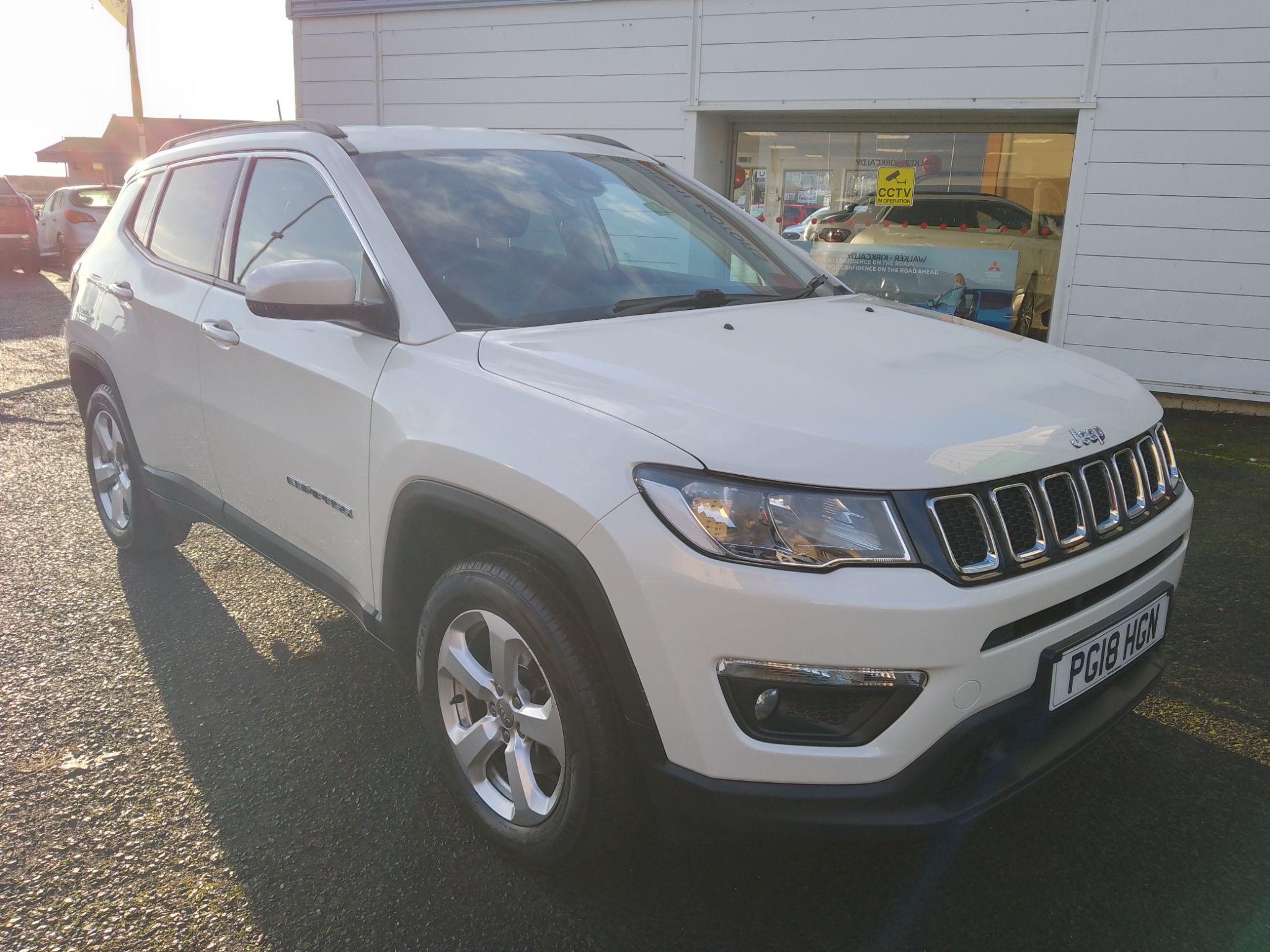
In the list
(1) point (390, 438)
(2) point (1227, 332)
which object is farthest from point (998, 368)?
(2) point (1227, 332)

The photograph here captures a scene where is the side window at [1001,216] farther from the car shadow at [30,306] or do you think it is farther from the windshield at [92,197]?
the windshield at [92,197]

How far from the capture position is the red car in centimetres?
1752

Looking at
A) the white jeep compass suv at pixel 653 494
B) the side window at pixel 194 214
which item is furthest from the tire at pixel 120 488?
the white jeep compass suv at pixel 653 494

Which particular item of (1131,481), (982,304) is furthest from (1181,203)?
(1131,481)

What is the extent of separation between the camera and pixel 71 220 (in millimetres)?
18344

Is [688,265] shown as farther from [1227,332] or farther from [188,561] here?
[1227,332]

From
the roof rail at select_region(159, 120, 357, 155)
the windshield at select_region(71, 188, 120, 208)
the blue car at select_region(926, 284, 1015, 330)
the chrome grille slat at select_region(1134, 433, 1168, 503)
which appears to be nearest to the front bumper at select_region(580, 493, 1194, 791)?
the chrome grille slat at select_region(1134, 433, 1168, 503)

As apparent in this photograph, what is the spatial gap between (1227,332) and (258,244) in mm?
7116

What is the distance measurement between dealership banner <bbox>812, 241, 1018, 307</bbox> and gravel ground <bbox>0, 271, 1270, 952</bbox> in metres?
5.14

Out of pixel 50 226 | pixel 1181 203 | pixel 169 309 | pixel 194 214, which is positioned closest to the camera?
pixel 169 309

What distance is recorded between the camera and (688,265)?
10.4ft

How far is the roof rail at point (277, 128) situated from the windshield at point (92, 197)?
16903mm

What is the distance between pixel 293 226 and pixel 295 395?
0.59 m

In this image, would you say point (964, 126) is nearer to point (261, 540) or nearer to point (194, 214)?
point (194, 214)
